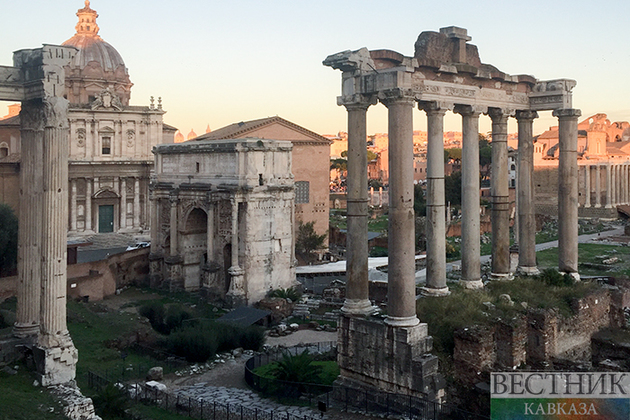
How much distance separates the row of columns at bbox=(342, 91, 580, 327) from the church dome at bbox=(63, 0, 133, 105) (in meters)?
34.2

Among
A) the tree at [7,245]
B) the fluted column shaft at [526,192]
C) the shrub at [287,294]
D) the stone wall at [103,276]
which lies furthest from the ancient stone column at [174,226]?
the fluted column shaft at [526,192]

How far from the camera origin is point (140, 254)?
Result: 34219 millimetres

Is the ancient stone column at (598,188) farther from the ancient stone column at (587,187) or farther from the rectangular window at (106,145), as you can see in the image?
the rectangular window at (106,145)

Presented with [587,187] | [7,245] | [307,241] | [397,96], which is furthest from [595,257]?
[587,187]

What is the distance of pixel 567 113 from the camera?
1709 centimetres

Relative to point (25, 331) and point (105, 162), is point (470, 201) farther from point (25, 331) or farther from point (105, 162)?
point (105, 162)

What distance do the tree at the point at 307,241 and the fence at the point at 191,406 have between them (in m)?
28.1

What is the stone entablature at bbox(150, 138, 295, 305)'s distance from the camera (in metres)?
29.3

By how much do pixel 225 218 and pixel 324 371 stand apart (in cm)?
1545

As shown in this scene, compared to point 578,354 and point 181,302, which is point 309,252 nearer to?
point 181,302

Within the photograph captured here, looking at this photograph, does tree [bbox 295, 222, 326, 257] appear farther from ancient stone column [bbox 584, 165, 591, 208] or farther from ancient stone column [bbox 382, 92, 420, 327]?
ancient stone column [bbox 584, 165, 591, 208]

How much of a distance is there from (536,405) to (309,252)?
3232 cm

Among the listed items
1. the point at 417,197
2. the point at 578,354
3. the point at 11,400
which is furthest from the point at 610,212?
the point at 11,400

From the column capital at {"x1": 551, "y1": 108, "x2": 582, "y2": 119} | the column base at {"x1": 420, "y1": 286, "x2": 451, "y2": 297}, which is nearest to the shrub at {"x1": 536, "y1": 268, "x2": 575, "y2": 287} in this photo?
the column base at {"x1": 420, "y1": 286, "x2": 451, "y2": 297}
